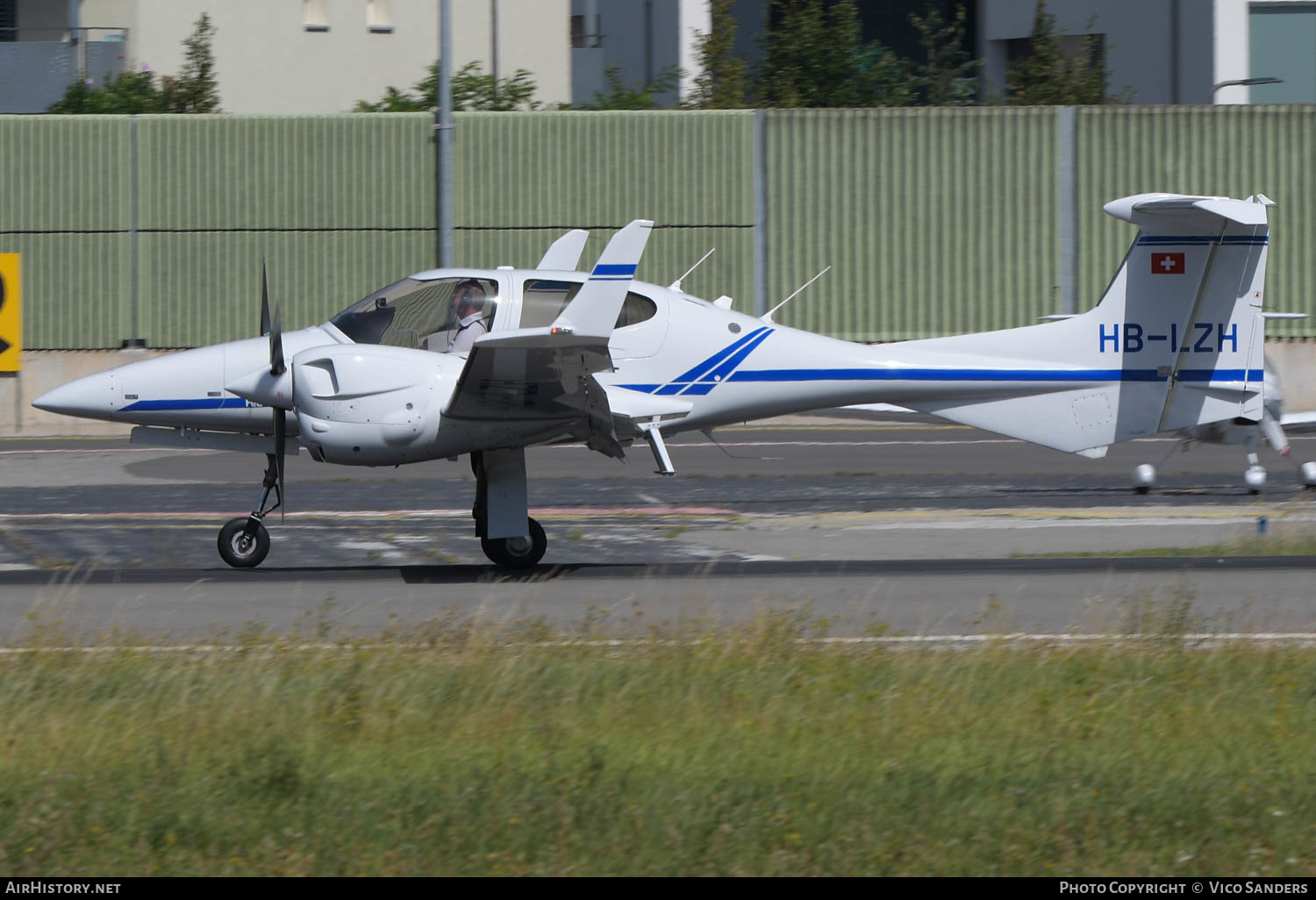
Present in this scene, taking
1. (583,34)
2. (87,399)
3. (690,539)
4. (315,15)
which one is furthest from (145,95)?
(690,539)

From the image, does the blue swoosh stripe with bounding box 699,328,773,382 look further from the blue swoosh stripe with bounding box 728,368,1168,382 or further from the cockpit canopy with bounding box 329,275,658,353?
the cockpit canopy with bounding box 329,275,658,353

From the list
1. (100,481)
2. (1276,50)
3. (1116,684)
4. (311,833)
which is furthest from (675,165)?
(311,833)

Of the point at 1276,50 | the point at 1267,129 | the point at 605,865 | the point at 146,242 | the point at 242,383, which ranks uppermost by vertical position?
the point at 1276,50

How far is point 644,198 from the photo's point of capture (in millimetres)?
28016

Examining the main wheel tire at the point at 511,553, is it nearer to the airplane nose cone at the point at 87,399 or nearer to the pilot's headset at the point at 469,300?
the pilot's headset at the point at 469,300

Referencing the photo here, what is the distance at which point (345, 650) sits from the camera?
882 centimetres

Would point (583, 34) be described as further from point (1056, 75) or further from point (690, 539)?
point (690, 539)

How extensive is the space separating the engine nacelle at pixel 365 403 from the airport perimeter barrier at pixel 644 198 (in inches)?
639

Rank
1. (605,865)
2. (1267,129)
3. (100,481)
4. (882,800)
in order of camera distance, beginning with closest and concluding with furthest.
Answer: (605,865)
(882,800)
(100,481)
(1267,129)

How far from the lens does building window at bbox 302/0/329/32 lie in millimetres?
44625

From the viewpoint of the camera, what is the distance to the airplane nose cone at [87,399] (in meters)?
12.4

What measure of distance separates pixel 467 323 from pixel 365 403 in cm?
126

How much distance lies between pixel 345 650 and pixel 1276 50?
35251 mm

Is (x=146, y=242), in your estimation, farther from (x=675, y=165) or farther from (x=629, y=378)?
(x=629, y=378)
